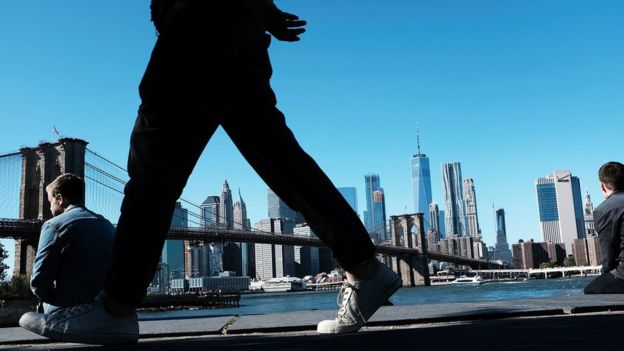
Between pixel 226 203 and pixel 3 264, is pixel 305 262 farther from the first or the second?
pixel 3 264

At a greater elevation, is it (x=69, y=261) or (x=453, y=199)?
(x=453, y=199)

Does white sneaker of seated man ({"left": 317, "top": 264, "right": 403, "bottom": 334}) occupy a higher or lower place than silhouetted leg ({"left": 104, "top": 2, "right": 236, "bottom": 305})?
lower

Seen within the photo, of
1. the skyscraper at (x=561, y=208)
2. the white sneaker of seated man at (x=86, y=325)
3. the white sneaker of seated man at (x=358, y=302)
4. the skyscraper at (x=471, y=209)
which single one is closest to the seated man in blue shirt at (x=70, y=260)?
the white sneaker of seated man at (x=86, y=325)

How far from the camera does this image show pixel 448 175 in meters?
182

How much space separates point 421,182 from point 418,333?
582 feet

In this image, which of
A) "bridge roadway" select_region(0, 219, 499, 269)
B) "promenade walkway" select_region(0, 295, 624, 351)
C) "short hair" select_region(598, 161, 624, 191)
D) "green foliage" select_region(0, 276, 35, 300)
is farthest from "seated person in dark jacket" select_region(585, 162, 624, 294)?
"green foliage" select_region(0, 276, 35, 300)

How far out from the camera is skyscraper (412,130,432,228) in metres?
176

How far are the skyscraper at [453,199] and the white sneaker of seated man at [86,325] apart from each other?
166961 mm

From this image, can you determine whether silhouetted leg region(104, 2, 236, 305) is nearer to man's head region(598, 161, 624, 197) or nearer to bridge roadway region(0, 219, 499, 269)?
man's head region(598, 161, 624, 197)

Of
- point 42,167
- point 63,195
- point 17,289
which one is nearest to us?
point 63,195

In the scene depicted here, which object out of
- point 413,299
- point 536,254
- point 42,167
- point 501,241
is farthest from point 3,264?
point 501,241

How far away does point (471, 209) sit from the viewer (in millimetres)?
167500

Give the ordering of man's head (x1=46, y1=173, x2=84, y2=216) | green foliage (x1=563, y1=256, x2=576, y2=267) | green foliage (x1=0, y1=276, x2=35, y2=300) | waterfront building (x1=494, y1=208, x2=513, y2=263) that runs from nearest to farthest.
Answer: man's head (x1=46, y1=173, x2=84, y2=216) → green foliage (x1=0, y1=276, x2=35, y2=300) → green foliage (x1=563, y1=256, x2=576, y2=267) → waterfront building (x1=494, y1=208, x2=513, y2=263)

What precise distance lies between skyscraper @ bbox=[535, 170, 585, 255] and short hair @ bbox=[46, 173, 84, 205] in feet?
330
